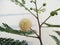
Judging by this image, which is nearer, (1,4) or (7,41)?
(7,41)

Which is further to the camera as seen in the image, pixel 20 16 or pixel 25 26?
pixel 20 16

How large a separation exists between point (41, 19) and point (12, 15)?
22 centimetres

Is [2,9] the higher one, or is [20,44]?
[2,9]

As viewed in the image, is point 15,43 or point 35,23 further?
point 35,23

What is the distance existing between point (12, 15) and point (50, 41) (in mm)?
340

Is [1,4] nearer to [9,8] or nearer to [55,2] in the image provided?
[9,8]

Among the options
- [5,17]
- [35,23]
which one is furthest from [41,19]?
[5,17]

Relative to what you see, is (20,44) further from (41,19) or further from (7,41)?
(41,19)

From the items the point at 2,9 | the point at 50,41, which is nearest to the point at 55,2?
the point at 50,41

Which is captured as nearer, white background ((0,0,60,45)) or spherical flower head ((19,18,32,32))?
spherical flower head ((19,18,32,32))

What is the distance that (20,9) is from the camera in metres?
1.12

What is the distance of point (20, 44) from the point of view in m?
0.85

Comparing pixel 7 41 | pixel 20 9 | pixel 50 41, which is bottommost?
pixel 50 41

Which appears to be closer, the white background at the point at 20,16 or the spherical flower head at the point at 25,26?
the spherical flower head at the point at 25,26
